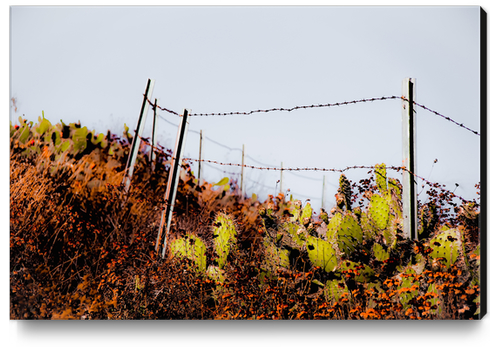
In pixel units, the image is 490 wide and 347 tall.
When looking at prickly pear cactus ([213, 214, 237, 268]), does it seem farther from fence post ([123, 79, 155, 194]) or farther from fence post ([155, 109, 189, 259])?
fence post ([123, 79, 155, 194])

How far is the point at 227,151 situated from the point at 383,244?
1082 millimetres

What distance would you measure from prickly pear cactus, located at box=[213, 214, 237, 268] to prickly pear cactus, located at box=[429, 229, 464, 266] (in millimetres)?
1170

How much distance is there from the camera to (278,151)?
2.26 meters

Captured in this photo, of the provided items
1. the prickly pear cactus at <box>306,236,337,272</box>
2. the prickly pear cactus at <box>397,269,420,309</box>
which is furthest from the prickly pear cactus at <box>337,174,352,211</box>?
the prickly pear cactus at <box>397,269,420,309</box>

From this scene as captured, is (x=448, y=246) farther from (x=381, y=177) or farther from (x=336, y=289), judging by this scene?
(x=336, y=289)

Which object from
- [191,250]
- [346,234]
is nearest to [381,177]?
[346,234]

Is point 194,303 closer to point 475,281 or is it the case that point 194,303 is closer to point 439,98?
point 475,281

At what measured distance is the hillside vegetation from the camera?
2191 millimetres

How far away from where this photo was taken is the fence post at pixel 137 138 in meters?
2.36

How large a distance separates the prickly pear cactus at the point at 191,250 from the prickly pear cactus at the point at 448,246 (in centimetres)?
136

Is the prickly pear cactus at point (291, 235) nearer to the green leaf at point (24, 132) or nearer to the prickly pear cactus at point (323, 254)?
the prickly pear cactus at point (323, 254)
